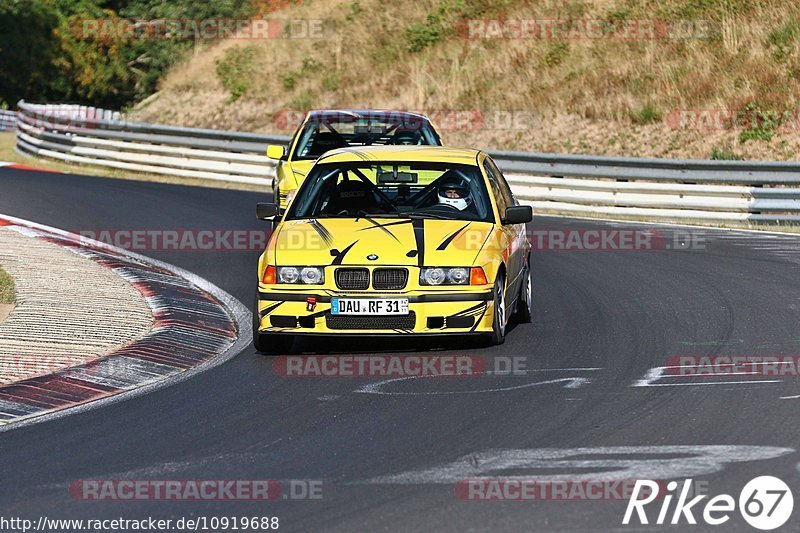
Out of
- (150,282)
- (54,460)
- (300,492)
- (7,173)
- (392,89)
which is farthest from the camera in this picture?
(392,89)

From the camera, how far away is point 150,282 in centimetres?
1397

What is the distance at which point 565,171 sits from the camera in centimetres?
2264

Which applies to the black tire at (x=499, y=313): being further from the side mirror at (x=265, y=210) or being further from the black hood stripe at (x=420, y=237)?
the side mirror at (x=265, y=210)

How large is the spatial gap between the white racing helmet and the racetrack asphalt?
3.69 ft

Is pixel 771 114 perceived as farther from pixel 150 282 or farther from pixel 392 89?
pixel 150 282

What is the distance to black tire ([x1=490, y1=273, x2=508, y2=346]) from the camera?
416 inches

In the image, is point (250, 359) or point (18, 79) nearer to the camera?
point (250, 359)

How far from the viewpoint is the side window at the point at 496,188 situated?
458 inches

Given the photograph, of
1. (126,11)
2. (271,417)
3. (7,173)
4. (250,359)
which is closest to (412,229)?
(250,359)

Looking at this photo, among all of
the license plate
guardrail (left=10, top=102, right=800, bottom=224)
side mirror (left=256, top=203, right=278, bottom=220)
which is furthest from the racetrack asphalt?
guardrail (left=10, top=102, right=800, bottom=224)

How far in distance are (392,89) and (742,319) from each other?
75.0 feet

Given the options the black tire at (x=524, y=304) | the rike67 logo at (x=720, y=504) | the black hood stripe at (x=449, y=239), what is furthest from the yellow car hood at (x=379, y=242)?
the rike67 logo at (x=720, y=504)

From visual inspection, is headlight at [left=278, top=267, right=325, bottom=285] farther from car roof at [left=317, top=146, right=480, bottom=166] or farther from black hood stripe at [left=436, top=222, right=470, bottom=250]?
car roof at [left=317, top=146, right=480, bottom=166]

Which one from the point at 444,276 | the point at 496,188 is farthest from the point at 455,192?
the point at 444,276
